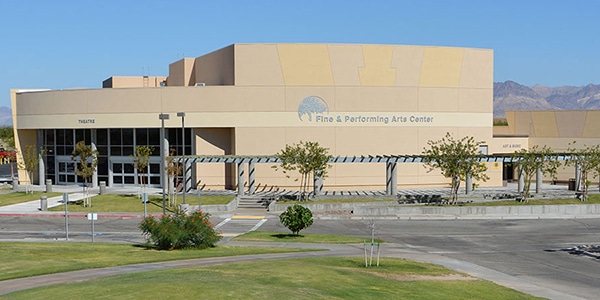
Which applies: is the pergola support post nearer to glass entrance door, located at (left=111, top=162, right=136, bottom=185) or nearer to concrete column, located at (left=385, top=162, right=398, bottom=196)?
concrete column, located at (left=385, top=162, right=398, bottom=196)

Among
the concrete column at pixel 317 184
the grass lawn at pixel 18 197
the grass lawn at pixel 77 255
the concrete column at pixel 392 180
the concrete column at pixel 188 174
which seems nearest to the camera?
the grass lawn at pixel 77 255

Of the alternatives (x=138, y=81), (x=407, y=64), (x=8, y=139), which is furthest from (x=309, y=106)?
(x=8, y=139)

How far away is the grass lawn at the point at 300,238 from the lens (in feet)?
124

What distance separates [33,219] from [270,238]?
1999 centimetres

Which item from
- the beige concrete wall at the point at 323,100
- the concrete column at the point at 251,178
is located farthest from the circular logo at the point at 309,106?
the concrete column at the point at 251,178

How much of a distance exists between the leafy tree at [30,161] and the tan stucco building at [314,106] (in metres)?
4.46

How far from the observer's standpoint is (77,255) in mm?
31031

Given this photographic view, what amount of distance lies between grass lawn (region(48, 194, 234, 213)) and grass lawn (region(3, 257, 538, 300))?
25798 millimetres

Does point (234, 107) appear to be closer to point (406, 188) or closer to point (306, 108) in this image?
point (306, 108)

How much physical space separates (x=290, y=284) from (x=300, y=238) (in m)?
16.5

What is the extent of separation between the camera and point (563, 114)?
7362 centimetres

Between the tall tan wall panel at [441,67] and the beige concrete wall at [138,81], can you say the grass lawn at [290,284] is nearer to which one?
the tall tan wall panel at [441,67]

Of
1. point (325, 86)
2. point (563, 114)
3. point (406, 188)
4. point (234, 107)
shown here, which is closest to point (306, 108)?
point (325, 86)

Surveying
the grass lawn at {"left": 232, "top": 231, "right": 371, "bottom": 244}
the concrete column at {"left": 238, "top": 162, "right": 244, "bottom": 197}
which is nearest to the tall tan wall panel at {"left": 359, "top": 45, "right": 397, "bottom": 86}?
the concrete column at {"left": 238, "top": 162, "right": 244, "bottom": 197}
